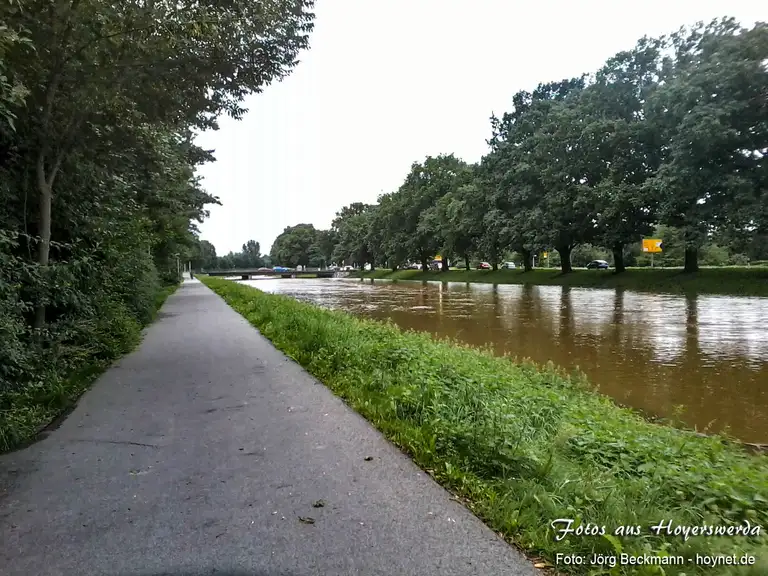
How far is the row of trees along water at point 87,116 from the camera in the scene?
6.93 m

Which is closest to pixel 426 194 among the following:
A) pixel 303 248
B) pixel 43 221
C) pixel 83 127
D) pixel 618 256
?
pixel 618 256

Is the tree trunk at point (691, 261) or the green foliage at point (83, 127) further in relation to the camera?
the tree trunk at point (691, 261)

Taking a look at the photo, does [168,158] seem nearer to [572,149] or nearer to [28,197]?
[28,197]

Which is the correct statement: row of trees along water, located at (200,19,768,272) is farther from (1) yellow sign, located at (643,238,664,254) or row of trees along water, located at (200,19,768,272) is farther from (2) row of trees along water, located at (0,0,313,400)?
(2) row of trees along water, located at (0,0,313,400)

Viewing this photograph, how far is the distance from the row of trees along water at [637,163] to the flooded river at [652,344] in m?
6.63

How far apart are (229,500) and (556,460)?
2568mm

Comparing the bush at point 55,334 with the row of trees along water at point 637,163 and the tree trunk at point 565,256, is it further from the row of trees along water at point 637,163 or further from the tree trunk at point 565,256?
the tree trunk at point 565,256

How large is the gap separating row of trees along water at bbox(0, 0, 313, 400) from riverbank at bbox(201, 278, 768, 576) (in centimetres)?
416

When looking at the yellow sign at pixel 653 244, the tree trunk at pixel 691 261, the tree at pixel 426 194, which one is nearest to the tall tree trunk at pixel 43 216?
the tree trunk at pixel 691 261

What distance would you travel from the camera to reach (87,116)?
8.47 m

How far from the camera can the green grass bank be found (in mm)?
5102

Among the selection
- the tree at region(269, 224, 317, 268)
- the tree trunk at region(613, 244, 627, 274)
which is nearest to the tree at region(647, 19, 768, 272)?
the tree trunk at region(613, 244, 627, 274)

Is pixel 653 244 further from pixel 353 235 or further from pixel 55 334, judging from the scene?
pixel 55 334

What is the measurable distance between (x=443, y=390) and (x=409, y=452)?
162 cm
